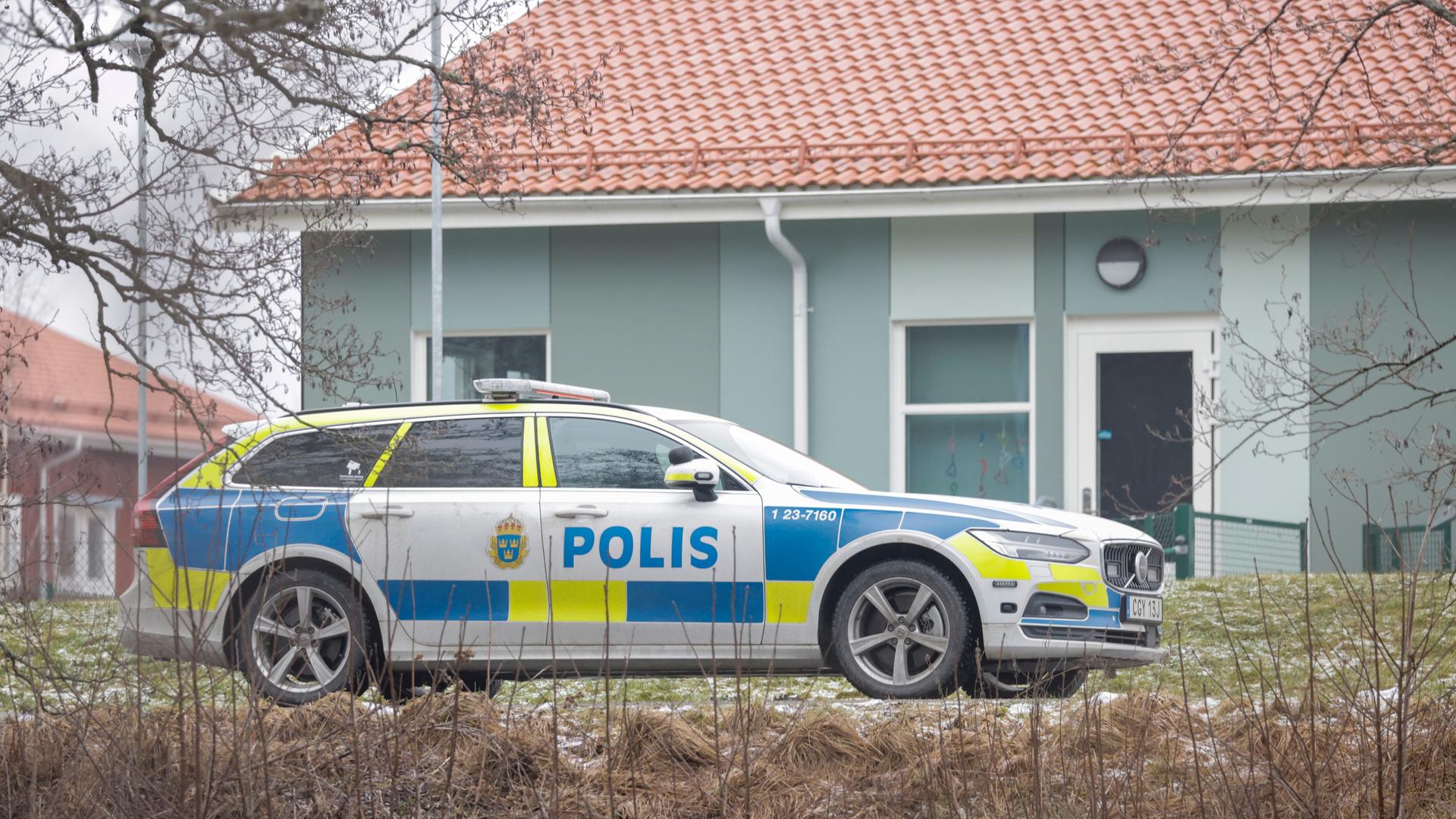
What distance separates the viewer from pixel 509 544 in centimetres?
846

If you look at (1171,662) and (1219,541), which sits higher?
(1219,541)

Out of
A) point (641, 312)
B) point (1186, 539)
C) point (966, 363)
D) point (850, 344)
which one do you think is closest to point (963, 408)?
point (966, 363)

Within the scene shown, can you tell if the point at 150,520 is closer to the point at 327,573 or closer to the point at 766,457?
the point at 327,573

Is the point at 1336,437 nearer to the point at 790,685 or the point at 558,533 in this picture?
the point at 790,685

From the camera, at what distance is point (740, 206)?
15172mm

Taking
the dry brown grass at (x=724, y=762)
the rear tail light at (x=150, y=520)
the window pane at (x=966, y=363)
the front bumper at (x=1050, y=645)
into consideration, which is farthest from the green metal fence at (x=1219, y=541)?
the rear tail light at (x=150, y=520)

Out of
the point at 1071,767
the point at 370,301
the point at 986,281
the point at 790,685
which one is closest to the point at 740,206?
the point at 986,281

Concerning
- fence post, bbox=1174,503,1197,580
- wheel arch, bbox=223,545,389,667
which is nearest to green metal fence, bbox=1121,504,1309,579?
fence post, bbox=1174,503,1197,580

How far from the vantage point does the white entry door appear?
49.3 feet

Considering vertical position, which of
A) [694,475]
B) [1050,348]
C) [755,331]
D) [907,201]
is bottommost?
[694,475]

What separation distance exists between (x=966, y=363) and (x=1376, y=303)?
3.48 meters

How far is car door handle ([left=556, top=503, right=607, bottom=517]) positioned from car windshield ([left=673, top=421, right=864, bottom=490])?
2.09 feet

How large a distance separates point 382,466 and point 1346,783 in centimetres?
468

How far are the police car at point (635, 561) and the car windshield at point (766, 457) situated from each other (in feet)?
0.07
